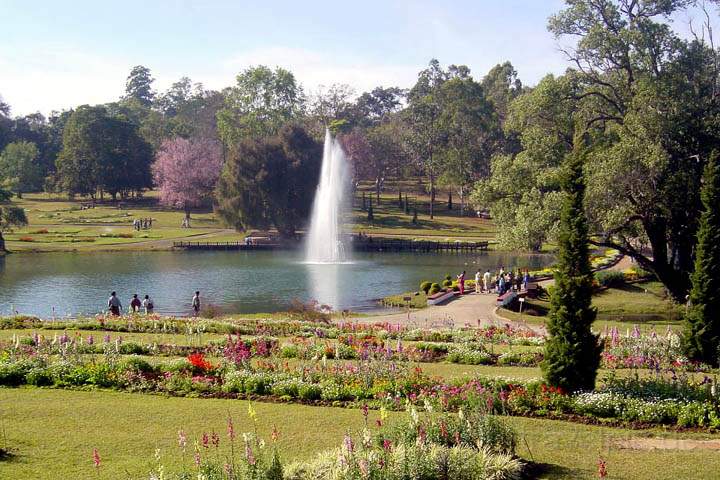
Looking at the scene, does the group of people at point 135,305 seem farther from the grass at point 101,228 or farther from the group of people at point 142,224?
the group of people at point 142,224

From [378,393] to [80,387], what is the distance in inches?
282

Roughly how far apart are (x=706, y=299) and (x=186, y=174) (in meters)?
79.4

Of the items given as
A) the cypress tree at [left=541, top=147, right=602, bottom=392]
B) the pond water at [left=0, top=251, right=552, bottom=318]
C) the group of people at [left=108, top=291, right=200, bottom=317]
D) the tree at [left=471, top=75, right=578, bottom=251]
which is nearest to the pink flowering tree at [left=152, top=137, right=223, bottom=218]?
the pond water at [left=0, top=251, right=552, bottom=318]

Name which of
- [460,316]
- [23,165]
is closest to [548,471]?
[460,316]

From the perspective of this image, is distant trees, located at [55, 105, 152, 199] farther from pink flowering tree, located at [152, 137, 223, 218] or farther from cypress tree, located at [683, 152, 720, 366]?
cypress tree, located at [683, 152, 720, 366]

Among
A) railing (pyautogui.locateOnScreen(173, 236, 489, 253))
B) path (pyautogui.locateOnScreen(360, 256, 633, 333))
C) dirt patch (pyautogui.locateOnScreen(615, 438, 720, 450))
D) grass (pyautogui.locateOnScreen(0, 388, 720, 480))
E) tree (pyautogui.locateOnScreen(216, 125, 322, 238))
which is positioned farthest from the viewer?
tree (pyautogui.locateOnScreen(216, 125, 322, 238))

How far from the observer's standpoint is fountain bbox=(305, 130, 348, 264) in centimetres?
6456

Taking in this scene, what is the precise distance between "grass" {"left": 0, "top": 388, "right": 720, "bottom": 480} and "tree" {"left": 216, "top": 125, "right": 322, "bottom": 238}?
59.9 meters

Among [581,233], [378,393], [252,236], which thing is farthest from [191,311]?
[252,236]

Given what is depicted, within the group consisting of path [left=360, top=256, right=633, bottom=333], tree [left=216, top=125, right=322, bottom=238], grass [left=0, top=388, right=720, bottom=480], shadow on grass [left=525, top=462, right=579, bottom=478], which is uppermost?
tree [left=216, top=125, right=322, bottom=238]

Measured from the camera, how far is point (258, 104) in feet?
331

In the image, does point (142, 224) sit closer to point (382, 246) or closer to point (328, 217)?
point (328, 217)

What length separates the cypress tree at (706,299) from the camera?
783 inches

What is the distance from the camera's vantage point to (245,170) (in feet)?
255
